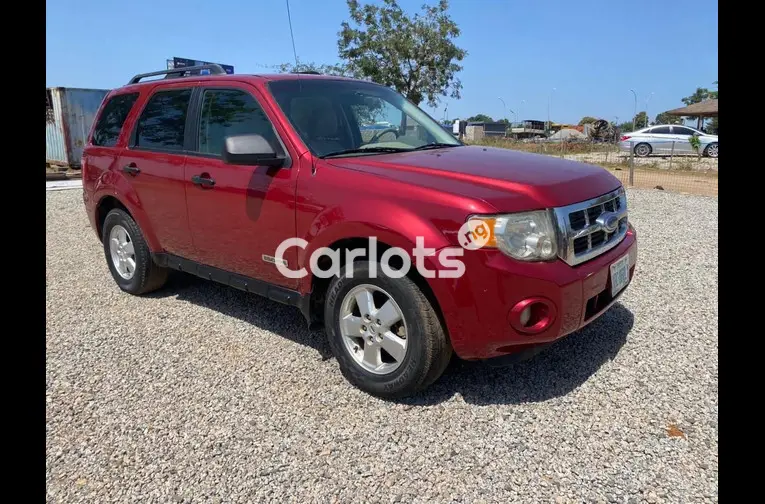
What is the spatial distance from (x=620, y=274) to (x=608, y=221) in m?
0.34

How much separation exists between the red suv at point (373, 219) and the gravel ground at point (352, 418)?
363 millimetres

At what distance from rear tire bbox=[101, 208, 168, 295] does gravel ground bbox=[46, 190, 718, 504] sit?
1.36 feet

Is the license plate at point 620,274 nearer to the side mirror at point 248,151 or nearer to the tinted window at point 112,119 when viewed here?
the side mirror at point 248,151

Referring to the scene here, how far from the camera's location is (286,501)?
7.69 ft

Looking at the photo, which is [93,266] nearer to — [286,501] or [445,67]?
[286,501]

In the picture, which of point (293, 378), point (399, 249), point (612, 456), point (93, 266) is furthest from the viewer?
point (93, 266)

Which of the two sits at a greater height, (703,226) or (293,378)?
(703,226)

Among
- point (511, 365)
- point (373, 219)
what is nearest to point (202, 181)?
point (373, 219)

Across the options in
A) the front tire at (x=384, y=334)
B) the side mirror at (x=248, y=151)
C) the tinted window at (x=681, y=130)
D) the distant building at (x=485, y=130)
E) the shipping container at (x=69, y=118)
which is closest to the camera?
the front tire at (x=384, y=334)

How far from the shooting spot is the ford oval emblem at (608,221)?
9.86 ft

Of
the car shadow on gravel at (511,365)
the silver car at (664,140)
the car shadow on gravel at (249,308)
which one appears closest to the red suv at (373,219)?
the car shadow on gravel at (511,365)

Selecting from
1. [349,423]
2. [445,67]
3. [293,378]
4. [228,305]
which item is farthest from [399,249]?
[445,67]

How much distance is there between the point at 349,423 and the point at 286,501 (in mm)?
639

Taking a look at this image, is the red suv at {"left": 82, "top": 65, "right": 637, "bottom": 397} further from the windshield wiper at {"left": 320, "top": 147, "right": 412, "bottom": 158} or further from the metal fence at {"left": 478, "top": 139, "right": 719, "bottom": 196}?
the metal fence at {"left": 478, "top": 139, "right": 719, "bottom": 196}
